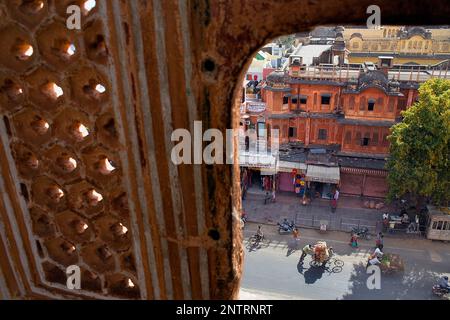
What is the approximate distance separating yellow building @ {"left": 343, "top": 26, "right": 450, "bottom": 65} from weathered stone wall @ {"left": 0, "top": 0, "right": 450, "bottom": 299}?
30988 millimetres

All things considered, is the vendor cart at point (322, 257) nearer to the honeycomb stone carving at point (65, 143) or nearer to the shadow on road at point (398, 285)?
the shadow on road at point (398, 285)

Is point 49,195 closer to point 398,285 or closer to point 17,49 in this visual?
point 17,49

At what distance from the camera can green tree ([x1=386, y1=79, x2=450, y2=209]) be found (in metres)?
15.4

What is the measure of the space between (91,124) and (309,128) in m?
19.0

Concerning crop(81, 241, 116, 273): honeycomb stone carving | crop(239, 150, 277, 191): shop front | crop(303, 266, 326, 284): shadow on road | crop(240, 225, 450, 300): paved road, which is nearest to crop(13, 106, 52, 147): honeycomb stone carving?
crop(81, 241, 116, 273): honeycomb stone carving

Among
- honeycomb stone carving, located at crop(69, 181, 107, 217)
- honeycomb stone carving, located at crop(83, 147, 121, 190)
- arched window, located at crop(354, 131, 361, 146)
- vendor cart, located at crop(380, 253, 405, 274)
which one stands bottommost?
vendor cart, located at crop(380, 253, 405, 274)

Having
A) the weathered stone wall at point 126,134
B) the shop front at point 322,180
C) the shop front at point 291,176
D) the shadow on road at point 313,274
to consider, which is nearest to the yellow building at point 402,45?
the shop front at point 322,180

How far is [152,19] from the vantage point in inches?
86.2

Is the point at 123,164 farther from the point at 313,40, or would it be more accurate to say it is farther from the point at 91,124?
the point at 313,40

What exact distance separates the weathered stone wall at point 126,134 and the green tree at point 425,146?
48.6 feet

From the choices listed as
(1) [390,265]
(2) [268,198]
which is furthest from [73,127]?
(2) [268,198]

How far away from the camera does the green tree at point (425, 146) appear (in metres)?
15.4

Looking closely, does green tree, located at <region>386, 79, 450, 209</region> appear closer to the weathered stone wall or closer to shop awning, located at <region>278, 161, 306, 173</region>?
shop awning, located at <region>278, 161, 306, 173</region>
